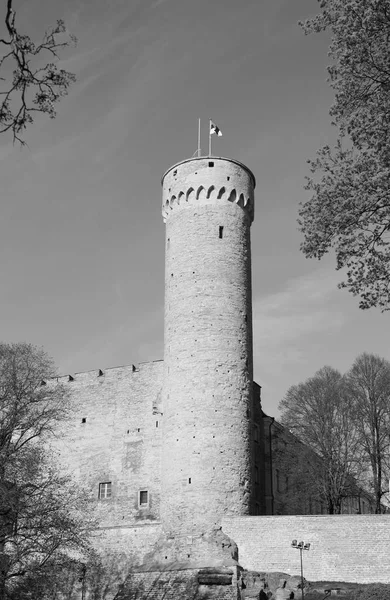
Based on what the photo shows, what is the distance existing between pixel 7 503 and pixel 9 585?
11.2 ft

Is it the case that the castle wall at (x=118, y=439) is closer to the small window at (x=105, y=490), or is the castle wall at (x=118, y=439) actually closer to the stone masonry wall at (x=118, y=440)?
the stone masonry wall at (x=118, y=440)

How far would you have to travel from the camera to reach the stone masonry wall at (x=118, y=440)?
33031mm

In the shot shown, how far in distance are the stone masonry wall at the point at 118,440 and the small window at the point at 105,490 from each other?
0.14 meters

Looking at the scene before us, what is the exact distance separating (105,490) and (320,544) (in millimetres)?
10904

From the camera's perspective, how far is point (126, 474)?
33688 millimetres

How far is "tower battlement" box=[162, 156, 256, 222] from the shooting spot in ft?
109

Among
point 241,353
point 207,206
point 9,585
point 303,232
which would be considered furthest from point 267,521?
point 303,232

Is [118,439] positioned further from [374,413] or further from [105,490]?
[374,413]

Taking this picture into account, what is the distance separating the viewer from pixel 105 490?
34.1m

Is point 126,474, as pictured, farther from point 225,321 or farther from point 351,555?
point 351,555

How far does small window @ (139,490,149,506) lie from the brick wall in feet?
16.9

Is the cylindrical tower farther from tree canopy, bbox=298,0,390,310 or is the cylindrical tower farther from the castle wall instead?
tree canopy, bbox=298,0,390,310

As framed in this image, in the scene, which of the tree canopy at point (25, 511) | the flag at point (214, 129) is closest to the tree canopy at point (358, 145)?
the tree canopy at point (25, 511)

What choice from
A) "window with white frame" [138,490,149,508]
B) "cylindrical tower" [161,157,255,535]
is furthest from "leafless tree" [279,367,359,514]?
"window with white frame" [138,490,149,508]
